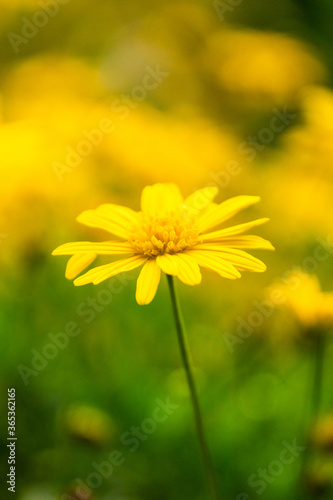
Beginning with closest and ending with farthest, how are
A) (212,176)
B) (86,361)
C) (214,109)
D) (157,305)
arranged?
(86,361) < (157,305) < (212,176) < (214,109)

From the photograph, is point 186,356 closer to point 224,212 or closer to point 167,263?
point 167,263

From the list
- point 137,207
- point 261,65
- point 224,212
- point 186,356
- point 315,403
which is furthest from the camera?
point 261,65

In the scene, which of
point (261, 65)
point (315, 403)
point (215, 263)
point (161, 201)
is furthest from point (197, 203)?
point (261, 65)

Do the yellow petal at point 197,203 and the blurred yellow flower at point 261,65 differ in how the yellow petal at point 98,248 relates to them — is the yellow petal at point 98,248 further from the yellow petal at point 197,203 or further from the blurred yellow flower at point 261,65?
the blurred yellow flower at point 261,65

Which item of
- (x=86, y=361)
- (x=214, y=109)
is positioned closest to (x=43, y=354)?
(x=86, y=361)

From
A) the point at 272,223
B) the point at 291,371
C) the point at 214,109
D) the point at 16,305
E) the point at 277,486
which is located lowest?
the point at 277,486

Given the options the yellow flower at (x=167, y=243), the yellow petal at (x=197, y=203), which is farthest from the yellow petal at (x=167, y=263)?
the yellow petal at (x=197, y=203)

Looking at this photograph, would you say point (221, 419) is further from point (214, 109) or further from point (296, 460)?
point (214, 109)
